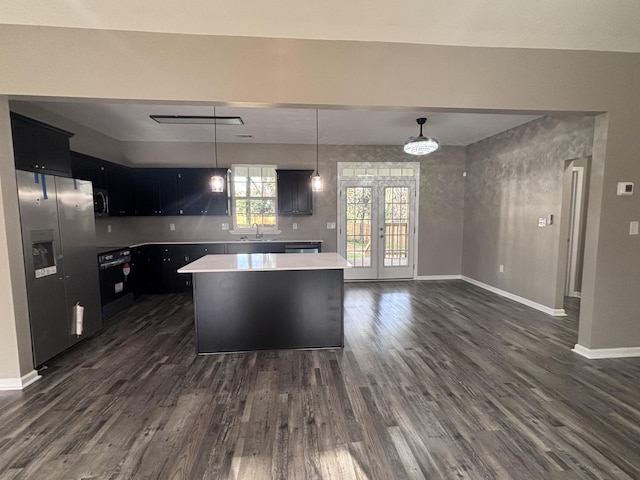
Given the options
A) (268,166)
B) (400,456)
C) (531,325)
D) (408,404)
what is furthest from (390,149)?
(400,456)

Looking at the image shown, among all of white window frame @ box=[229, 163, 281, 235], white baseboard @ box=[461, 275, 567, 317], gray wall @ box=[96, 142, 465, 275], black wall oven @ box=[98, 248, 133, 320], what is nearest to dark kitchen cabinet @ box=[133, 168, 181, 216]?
gray wall @ box=[96, 142, 465, 275]

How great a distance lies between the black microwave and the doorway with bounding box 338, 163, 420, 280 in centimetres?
404

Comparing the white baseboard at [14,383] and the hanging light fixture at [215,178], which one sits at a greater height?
the hanging light fixture at [215,178]

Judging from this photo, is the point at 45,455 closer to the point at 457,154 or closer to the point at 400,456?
the point at 400,456

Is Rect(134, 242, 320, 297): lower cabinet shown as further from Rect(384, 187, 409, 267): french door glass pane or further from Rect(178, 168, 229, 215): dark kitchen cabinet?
Rect(384, 187, 409, 267): french door glass pane

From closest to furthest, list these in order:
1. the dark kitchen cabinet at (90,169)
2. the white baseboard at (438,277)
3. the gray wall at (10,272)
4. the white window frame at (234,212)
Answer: the gray wall at (10,272), the dark kitchen cabinet at (90,169), the white window frame at (234,212), the white baseboard at (438,277)

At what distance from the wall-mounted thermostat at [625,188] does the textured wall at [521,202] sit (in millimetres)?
1057

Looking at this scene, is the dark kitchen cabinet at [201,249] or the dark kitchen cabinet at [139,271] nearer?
the dark kitchen cabinet at [139,271]

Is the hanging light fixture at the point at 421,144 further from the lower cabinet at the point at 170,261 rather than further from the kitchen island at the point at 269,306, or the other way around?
the lower cabinet at the point at 170,261

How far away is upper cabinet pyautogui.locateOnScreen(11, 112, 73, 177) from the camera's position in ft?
9.26

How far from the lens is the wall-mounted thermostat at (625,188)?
285cm

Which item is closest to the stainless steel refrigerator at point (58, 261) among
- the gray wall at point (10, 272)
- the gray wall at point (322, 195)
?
the gray wall at point (10, 272)

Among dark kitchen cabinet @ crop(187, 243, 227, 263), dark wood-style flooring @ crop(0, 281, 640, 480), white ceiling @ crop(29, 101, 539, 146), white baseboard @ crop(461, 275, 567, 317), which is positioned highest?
white ceiling @ crop(29, 101, 539, 146)

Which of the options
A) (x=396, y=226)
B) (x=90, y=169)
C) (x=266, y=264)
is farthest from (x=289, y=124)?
(x=396, y=226)
